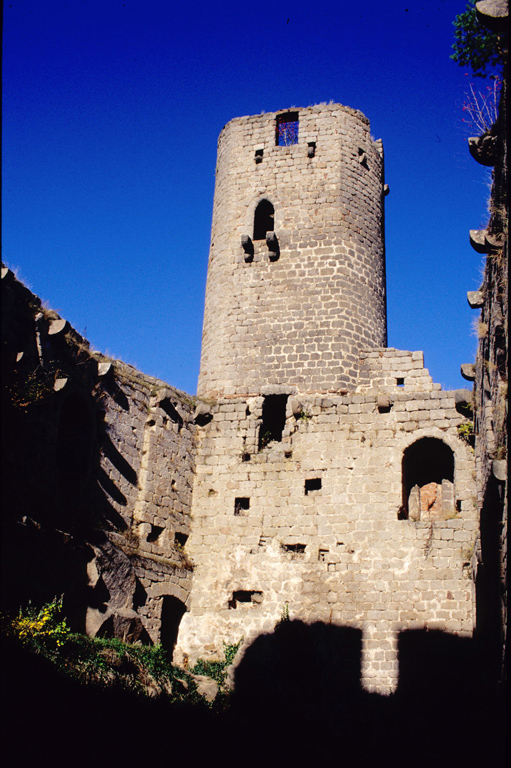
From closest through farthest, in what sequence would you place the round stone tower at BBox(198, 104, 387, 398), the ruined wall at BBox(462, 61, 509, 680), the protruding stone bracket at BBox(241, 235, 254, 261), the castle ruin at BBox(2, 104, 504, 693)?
the ruined wall at BBox(462, 61, 509, 680), the castle ruin at BBox(2, 104, 504, 693), the round stone tower at BBox(198, 104, 387, 398), the protruding stone bracket at BBox(241, 235, 254, 261)

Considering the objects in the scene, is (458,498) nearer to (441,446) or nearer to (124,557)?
(441,446)

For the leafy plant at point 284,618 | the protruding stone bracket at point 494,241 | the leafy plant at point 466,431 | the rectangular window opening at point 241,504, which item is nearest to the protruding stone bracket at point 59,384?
the rectangular window opening at point 241,504

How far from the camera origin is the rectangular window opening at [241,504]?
1527 centimetres

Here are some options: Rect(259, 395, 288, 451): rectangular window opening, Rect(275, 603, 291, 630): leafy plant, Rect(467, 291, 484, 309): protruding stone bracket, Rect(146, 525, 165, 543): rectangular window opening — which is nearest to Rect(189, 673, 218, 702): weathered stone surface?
Rect(275, 603, 291, 630): leafy plant

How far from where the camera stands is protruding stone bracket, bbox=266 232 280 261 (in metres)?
17.6

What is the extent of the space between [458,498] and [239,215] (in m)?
8.19

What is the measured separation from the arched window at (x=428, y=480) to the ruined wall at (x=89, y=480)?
13.6 ft

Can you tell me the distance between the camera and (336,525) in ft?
47.2

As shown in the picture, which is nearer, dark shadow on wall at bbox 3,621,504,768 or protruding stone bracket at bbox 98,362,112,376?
dark shadow on wall at bbox 3,621,504,768

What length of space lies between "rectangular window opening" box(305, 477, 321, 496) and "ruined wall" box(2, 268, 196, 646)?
2.32 meters

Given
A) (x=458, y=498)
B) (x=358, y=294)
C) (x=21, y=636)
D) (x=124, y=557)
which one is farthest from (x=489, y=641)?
(x=358, y=294)

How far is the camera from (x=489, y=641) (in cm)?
1217

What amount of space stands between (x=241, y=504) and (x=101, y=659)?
487 centimetres

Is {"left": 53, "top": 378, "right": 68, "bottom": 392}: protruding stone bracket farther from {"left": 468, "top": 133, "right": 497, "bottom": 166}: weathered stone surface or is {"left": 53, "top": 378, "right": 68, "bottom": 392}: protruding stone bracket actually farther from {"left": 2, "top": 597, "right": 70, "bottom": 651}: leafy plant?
{"left": 468, "top": 133, "right": 497, "bottom": 166}: weathered stone surface
